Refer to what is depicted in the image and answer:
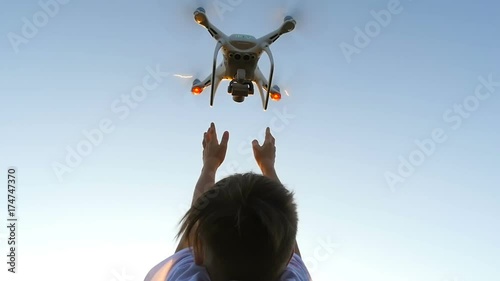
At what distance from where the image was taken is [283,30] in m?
3.42

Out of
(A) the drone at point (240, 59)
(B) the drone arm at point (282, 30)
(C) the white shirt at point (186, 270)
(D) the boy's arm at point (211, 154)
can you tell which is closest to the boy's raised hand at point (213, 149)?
(D) the boy's arm at point (211, 154)

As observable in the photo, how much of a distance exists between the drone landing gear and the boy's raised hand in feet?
6.02

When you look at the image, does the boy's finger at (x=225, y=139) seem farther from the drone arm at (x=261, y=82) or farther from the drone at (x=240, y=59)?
the drone arm at (x=261, y=82)

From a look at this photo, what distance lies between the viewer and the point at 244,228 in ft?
2.43

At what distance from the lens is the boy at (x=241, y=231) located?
75 centimetres

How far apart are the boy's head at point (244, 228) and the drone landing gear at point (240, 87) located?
2391mm

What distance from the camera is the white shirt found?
79 centimetres

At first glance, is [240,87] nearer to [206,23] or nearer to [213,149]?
[206,23]

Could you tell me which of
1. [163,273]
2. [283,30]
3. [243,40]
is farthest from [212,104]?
[163,273]

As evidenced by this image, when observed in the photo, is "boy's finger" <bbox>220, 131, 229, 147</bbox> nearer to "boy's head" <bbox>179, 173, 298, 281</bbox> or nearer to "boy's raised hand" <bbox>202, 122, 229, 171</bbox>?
"boy's raised hand" <bbox>202, 122, 229, 171</bbox>

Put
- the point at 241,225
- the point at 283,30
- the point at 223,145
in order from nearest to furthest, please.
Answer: the point at 241,225 → the point at 223,145 → the point at 283,30

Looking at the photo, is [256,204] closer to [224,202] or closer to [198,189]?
[224,202]

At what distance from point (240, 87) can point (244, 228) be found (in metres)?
2.46

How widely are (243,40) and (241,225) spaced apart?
8.45 feet
